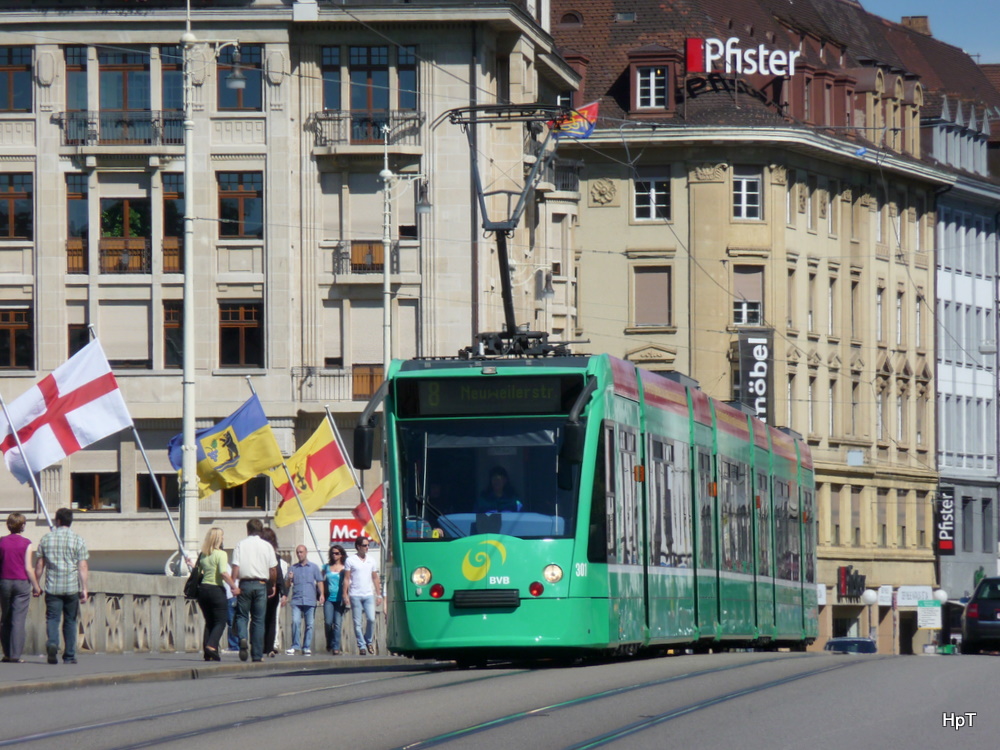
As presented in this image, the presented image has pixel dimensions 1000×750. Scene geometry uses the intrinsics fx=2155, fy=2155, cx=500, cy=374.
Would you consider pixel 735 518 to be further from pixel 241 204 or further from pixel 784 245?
pixel 784 245

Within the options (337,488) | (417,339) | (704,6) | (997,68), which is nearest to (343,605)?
(337,488)

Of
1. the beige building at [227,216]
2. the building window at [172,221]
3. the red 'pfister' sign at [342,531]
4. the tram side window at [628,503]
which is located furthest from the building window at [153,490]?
the tram side window at [628,503]

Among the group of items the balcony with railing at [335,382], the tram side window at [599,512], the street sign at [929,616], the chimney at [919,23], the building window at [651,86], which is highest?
the chimney at [919,23]

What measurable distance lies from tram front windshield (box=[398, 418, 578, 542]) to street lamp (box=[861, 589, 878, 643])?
50234mm

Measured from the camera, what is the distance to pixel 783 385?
67625 mm

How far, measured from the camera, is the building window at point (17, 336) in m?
51.5

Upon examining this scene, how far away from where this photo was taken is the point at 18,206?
51.6 meters

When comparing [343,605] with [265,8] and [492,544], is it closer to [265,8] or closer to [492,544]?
[492,544]

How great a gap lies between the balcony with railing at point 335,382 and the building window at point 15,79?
912 centimetres

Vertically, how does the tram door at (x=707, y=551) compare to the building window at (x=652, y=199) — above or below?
below

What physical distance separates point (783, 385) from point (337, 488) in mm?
31974

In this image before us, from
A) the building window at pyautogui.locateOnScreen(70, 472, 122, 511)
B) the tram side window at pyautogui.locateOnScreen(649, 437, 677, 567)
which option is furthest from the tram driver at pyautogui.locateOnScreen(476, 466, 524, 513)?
the building window at pyautogui.locateOnScreen(70, 472, 122, 511)

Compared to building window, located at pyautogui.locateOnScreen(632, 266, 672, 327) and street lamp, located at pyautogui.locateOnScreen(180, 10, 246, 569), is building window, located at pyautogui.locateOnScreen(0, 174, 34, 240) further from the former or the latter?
building window, located at pyautogui.locateOnScreen(632, 266, 672, 327)

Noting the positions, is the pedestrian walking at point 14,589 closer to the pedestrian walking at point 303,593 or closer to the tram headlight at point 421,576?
the tram headlight at point 421,576
